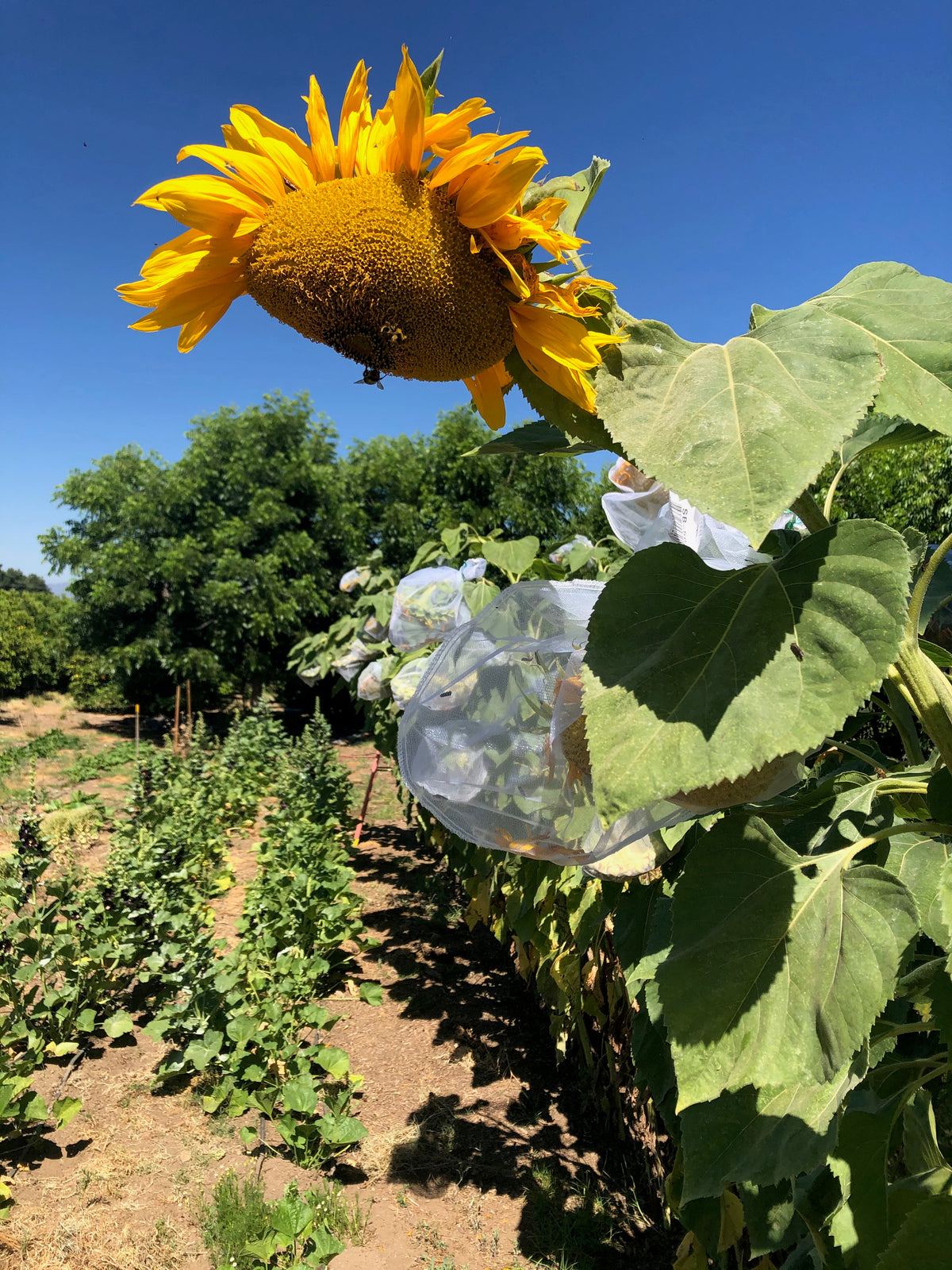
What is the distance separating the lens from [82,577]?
14359 millimetres

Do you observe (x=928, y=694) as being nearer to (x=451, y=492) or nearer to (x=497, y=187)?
(x=497, y=187)

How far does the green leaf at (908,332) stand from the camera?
57cm

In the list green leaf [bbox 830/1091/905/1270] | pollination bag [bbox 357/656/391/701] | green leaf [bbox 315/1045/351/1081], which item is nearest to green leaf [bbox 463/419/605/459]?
green leaf [bbox 830/1091/905/1270]

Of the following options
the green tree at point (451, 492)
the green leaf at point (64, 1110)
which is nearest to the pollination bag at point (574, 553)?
the green leaf at point (64, 1110)

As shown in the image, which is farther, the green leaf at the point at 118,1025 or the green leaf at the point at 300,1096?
the green leaf at the point at 118,1025

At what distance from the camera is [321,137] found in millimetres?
708

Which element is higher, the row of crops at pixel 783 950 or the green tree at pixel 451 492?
the green tree at pixel 451 492

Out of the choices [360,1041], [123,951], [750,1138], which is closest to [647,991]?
[750,1138]

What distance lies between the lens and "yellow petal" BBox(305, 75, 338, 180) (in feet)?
Answer: 2.31

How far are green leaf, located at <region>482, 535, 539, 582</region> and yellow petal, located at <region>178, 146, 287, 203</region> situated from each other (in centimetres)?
208

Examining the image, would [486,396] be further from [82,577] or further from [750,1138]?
[82,577]

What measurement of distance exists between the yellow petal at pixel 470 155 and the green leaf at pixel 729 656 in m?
0.37

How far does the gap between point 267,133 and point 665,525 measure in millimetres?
702

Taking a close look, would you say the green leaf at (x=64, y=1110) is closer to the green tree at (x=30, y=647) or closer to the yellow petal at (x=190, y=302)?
the yellow petal at (x=190, y=302)
